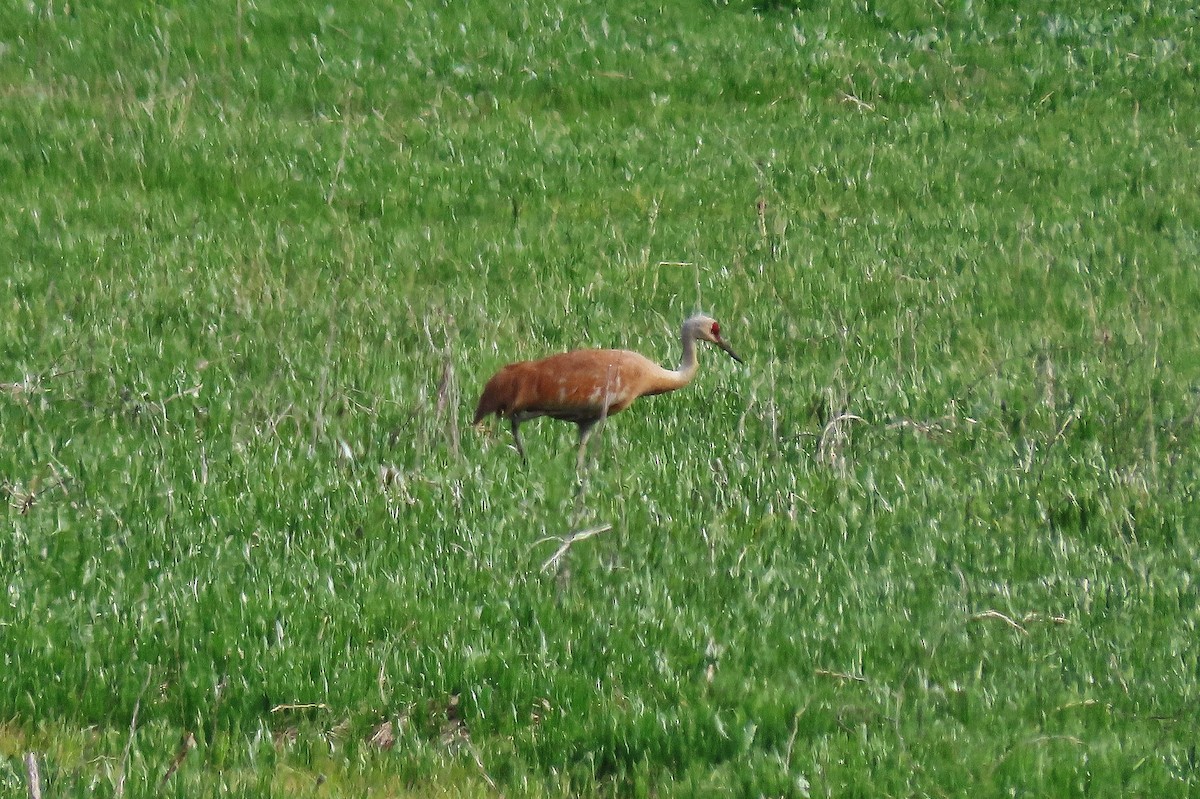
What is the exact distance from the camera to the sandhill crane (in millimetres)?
7898

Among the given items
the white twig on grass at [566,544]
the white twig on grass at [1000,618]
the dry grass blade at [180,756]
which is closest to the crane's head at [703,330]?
the white twig on grass at [566,544]

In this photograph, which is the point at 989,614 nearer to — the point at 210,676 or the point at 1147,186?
the point at 210,676

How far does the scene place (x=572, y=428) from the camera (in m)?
8.86

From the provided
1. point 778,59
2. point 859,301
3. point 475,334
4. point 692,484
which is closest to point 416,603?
point 692,484

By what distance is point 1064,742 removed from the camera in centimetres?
511

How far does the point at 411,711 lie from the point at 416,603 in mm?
670

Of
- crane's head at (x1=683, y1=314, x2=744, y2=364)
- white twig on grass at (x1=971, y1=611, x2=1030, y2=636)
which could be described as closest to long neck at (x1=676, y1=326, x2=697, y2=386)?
crane's head at (x1=683, y1=314, x2=744, y2=364)

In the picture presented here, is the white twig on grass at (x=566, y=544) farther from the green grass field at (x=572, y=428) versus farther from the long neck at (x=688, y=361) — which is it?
the long neck at (x=688, y=361)

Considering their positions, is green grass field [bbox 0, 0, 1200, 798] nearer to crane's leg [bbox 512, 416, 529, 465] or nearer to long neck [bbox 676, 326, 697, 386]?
crane's leg [bbox 512, 416, 529, 465]

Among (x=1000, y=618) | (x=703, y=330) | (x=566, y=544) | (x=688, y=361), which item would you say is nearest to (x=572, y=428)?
(x=688, y=361)

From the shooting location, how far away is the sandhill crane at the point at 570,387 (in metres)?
7.90

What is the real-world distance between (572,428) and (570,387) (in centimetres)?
97

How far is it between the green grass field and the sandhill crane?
182 millimetres

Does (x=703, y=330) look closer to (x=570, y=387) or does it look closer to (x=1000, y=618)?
(x=570, y=387)
